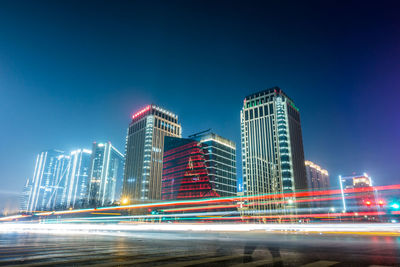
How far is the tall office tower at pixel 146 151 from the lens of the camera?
162625 mm

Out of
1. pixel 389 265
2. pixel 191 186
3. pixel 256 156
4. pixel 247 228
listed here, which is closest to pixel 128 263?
pixel 389 265

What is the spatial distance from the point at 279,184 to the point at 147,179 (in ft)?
256

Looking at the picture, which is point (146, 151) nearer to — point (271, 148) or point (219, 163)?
point (219, 163)

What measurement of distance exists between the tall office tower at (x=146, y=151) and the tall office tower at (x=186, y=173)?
2124cm

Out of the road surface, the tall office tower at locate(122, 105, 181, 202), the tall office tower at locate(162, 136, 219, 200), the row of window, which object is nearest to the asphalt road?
the road surface

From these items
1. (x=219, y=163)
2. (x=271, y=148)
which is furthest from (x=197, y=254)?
(x=271, y=148)

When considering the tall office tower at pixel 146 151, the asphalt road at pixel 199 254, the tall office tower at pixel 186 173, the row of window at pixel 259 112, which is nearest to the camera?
the asphalt road at pixel 199 254

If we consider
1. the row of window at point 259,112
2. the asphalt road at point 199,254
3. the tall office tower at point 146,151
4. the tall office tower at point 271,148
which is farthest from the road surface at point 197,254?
the tall office tower at point 146,151

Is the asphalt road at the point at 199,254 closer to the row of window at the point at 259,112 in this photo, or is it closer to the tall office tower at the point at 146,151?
the row of window at the point at 259,112

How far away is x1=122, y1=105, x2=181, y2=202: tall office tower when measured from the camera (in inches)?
6403

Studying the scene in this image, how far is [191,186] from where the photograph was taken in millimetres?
131250

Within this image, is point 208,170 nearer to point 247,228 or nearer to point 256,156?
point 256,156

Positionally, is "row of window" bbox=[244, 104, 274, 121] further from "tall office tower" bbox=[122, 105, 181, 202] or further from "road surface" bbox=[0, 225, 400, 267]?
"road surface" bbox=[0, 225, 400, 267]

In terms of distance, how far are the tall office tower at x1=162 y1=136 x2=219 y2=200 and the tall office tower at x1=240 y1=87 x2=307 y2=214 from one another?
26.5 metres
